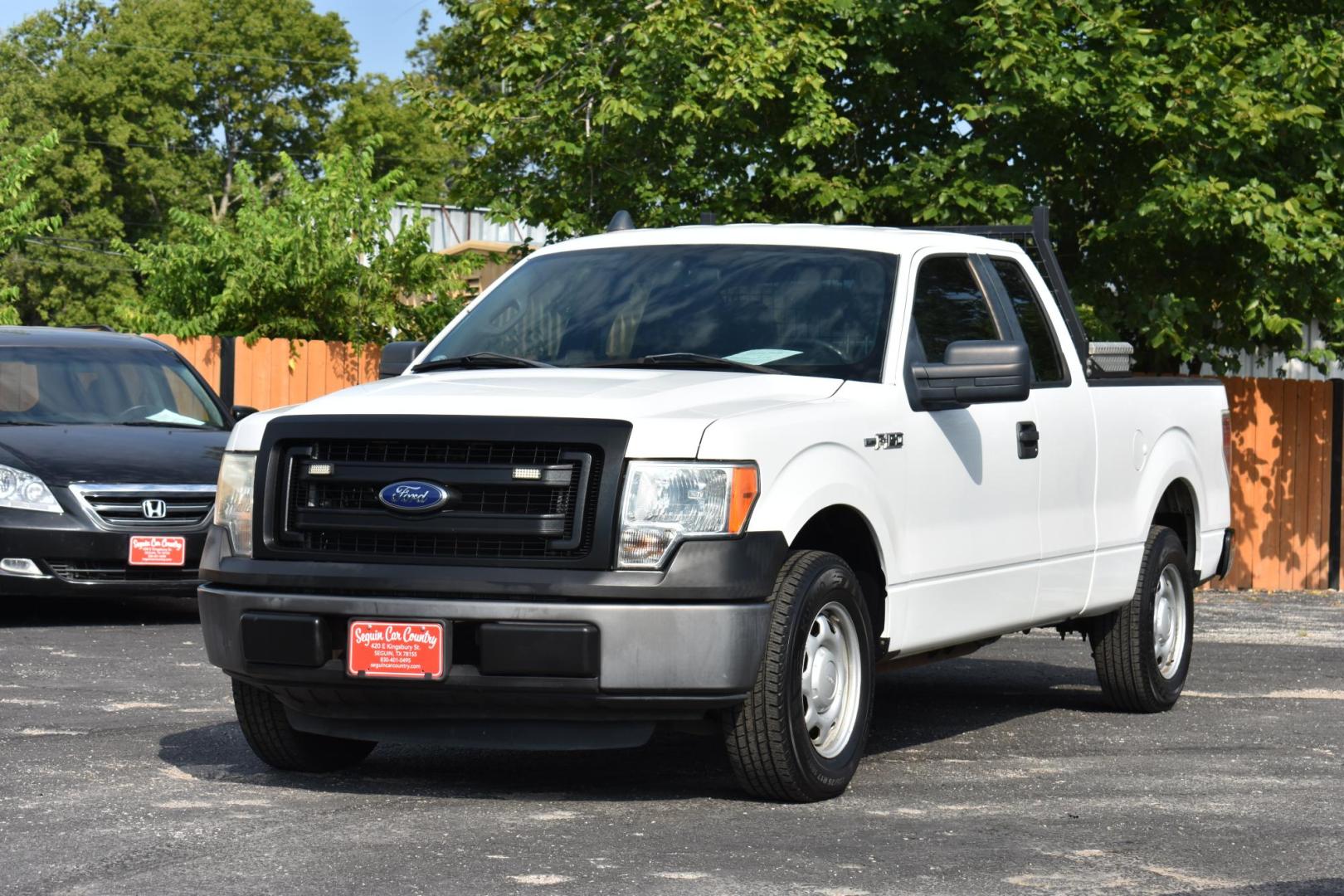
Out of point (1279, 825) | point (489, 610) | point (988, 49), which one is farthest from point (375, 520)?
point (988, 49)

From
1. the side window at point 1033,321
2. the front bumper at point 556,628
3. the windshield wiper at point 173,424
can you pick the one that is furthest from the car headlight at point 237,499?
the windshield wiper at point 173,424

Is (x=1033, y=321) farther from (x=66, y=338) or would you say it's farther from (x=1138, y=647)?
(x=66, y=338)

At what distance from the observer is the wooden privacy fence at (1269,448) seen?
18688 millimetres

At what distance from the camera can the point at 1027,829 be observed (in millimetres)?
6309

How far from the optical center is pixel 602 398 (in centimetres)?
653

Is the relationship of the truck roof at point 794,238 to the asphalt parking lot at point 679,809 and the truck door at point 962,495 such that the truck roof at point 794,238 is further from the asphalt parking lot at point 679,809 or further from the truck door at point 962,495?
the asphalt parking lot at point 679,809

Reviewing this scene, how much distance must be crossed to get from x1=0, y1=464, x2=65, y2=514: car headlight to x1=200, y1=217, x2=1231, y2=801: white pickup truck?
4654 millimetres

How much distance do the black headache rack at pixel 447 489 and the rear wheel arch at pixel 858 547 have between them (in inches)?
39.1

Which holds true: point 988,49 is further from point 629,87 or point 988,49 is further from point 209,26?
point 209,26

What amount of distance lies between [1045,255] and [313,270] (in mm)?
11566

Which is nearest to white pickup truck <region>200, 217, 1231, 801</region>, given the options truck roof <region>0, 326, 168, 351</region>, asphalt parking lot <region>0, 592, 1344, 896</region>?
asphalt parking lot <region>0, 592, 1344, 896</region>

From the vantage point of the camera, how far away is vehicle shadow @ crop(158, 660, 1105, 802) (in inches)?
276

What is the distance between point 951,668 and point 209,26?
59.5 m

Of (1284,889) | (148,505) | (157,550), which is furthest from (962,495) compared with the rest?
(148,505)
